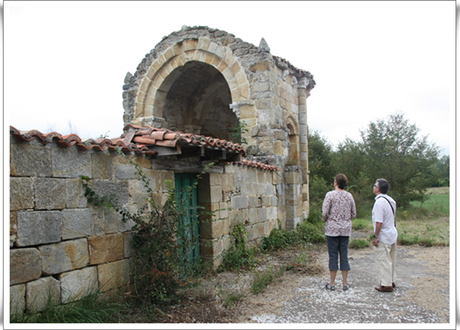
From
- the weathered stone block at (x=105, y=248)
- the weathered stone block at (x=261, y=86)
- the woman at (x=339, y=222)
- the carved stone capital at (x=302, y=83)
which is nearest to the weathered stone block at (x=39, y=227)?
the weathered stone block at (x=105, y=248)

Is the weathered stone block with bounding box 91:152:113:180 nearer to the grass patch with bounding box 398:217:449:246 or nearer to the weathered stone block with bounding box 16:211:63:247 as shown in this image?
the weathered stone block with bounding box 16:211:63:247

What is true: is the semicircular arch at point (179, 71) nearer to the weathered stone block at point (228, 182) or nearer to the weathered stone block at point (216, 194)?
the weathered stone block at point (228, 182)

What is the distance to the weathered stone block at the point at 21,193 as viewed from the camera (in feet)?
11.1

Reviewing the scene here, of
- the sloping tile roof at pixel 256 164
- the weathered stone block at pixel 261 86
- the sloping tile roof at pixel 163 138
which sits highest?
the weathered stone block at pixel 261 86

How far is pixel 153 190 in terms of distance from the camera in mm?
5293

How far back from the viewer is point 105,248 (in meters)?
4.39

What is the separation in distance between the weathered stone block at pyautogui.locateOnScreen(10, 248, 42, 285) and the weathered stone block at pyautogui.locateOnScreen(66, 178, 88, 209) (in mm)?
632

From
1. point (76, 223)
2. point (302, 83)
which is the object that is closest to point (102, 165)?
point (76, 223)

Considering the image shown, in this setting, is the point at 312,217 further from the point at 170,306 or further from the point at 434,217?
the point at 170,306

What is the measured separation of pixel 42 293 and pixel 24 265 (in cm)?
36

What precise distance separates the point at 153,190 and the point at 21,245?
82.3 inches

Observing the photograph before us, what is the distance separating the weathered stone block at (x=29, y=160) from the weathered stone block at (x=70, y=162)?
85 millimetres

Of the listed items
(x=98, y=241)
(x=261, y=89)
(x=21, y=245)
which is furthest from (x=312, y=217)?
(x=21, y=245)

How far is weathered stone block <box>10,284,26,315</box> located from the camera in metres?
3.26
